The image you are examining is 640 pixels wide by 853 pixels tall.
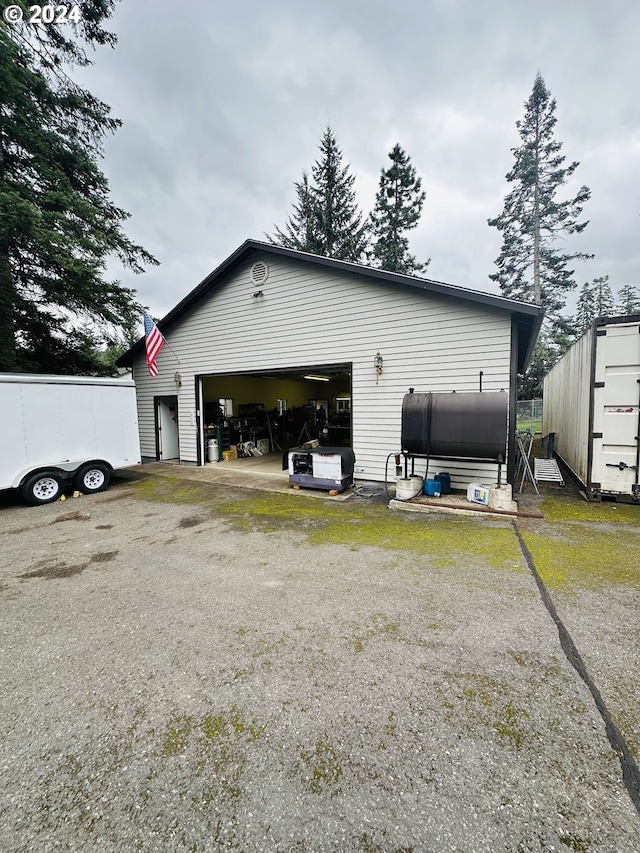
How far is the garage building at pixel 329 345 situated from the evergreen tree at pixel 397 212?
14.9 metres

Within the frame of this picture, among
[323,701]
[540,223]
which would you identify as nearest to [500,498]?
[323,701]

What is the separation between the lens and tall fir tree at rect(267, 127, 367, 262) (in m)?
20.8

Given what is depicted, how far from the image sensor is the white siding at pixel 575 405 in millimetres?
6332

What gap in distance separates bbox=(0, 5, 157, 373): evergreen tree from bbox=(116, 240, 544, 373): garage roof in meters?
1.78

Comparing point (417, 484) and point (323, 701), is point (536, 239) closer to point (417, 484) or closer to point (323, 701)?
point (417, 484)

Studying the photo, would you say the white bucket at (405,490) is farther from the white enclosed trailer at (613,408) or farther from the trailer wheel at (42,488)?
the trailer wheel at (42,488)

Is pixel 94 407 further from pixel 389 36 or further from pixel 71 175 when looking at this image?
pixel 389 36

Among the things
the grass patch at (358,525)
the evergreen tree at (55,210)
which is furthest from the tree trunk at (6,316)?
the grass patch at (358,525)

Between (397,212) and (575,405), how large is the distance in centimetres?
1904

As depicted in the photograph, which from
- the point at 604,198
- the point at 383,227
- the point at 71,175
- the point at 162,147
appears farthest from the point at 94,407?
the point at 604,198

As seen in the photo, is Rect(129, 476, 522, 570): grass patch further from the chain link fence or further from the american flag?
the chain link fence

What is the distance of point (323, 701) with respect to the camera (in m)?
2.02

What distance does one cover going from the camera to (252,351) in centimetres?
907

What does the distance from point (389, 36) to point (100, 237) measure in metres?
9.51
